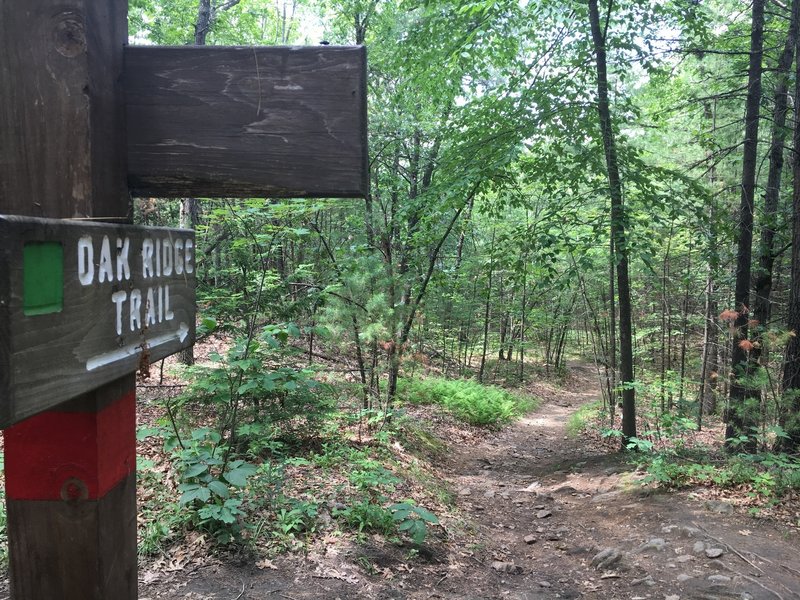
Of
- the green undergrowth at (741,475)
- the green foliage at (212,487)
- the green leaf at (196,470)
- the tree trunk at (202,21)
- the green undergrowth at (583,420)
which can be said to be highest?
the tree trunk at (202,21)

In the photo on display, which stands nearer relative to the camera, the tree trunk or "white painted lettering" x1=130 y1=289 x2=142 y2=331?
"white painted lettering" x1=130 y1=289 x2=142 y2=331

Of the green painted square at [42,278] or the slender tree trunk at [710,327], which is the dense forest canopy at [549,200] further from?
the green painted square at [42,278]

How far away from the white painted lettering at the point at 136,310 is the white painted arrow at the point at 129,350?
0.05 metres

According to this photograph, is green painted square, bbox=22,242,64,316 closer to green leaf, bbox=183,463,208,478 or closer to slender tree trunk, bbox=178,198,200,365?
green leaf, bbox=183,463,208,478

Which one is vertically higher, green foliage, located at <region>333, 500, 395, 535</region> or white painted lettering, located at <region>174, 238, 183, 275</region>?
white painted lettering, located at <region>174, 238, 183, 275</region>

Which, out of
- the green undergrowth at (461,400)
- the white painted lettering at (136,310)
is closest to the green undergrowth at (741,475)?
the green undergrowth at (461,400)

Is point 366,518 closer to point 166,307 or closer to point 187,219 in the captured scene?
point 166,307

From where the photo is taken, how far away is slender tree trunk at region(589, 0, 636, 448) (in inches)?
298

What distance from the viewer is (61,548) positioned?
4.09ft

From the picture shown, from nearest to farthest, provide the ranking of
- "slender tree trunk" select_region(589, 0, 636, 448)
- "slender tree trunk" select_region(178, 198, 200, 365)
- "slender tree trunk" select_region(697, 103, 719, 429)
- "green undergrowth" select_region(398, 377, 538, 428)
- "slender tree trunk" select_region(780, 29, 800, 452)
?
1. "slender tree trunk" select_region(780, 29, 800, 452)
2. "slender tree trunk" select_region(589, 0, 636, 448)
3. "slender tree trunk" select_region(697, 103, 719, 429)
4. "slender tree trunk" select_region(178, 198, 200, 365)
5. "green undergrowth" select_region(398, 377, 538, 428)

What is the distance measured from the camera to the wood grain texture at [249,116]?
140 centimetres

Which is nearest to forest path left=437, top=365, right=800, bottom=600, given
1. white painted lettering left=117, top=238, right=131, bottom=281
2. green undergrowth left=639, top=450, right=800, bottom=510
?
green undergrowth left=639, top=450, right=800, bottom=510

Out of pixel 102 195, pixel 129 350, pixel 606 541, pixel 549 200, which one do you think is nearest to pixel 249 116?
pixel 102 195

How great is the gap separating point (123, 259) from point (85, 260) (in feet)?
0.47
